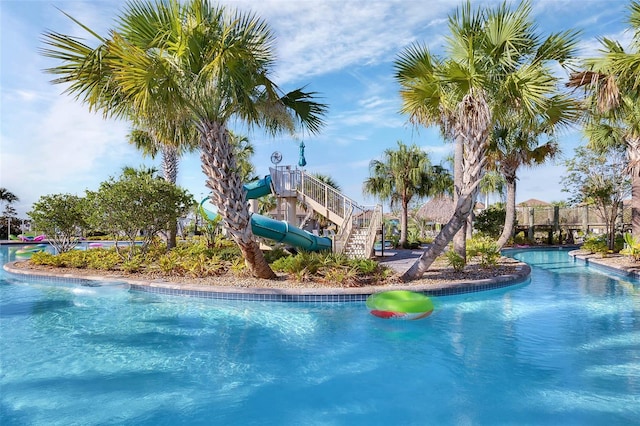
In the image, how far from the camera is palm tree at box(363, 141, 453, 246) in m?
23.4

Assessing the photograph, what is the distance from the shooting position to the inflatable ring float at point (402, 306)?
758 cm

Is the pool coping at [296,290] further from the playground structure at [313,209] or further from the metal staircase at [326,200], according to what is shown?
the metal staircase at [326,200]

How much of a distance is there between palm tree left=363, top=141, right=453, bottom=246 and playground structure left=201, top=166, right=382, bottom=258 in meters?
7.15

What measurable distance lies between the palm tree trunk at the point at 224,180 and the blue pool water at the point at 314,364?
1833 mm

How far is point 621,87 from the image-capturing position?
1209cm

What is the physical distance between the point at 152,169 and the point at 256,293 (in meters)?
14.8

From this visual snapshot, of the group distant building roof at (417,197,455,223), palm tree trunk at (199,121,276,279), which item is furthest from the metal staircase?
distant building roof at (417,197,455,223)

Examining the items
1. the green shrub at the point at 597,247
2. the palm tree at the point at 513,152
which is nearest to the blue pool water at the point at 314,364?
the palm tree at the point at 513,152

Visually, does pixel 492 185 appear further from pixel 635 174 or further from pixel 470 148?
pixel 470 148

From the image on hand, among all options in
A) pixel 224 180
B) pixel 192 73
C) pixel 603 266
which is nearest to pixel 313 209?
pixel 224 180

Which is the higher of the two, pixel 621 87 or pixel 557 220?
pixel 621 87

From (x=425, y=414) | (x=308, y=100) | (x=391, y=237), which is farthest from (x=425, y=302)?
(x=391, y=237)

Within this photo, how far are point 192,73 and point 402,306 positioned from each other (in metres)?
6.68

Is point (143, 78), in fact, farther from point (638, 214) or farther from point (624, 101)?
point (638, 214)
